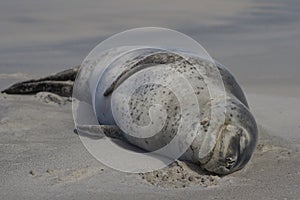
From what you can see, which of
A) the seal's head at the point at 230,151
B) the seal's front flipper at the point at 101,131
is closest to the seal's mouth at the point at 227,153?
the seal's head at the point at 230,151

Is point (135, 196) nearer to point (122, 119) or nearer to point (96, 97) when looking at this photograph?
point (122, 119)

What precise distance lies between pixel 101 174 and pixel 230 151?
77cm

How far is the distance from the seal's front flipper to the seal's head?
899mm

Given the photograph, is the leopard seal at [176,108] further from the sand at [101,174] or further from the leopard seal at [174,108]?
the sand at [101,174]

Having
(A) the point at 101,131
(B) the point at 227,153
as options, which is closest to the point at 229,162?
(B) the point at 227,153

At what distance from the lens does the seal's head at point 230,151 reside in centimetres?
394

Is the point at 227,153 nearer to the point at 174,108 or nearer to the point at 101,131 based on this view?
the point at 174,108

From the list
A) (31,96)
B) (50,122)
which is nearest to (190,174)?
(50,122)

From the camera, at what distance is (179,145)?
4246 mm

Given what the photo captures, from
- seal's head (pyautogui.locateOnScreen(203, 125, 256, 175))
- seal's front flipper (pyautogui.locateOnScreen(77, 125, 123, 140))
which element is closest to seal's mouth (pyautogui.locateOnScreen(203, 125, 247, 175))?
seal's head (pyautogui.locateOnScreen(203, 125, 256, 175))

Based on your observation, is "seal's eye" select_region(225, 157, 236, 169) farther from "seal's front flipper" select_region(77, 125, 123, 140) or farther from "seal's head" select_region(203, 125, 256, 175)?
"seal's front flipper" select_region(77, 125, 123, 140)

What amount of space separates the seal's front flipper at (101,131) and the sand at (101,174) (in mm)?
89

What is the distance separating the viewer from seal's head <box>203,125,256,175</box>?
3941mm

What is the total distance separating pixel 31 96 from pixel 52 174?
2830 millimetres
